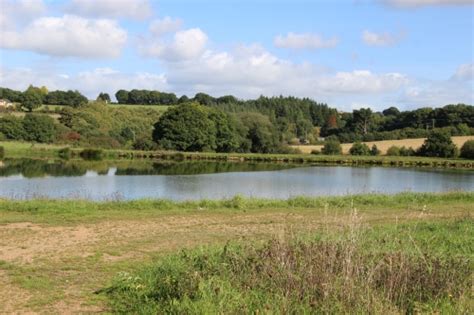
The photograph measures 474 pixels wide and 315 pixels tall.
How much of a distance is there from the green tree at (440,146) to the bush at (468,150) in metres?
1.20

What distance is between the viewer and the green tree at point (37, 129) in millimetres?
79625

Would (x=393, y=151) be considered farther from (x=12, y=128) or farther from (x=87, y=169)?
(x=12, y=128)

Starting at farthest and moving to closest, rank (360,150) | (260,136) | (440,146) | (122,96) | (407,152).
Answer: (122,96), (260,136), (360,150), (407,152), (440,146)

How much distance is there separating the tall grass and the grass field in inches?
0.7

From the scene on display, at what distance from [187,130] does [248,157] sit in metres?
10.7

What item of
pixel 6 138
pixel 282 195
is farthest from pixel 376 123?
pixel 282 195

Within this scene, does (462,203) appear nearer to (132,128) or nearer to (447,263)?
(447,263)

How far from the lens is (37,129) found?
7956cm

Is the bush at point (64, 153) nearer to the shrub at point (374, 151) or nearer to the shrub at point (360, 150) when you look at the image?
the shrub at point (360, 150)

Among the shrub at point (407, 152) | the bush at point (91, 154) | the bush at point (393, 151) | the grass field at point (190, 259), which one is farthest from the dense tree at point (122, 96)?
the grass field at point (190, 259)

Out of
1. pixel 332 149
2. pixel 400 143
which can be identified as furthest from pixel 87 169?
pixel 400 143

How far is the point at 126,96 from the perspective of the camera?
148 m

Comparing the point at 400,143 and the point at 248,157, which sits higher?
the point at 400,143

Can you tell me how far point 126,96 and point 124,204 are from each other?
136m
